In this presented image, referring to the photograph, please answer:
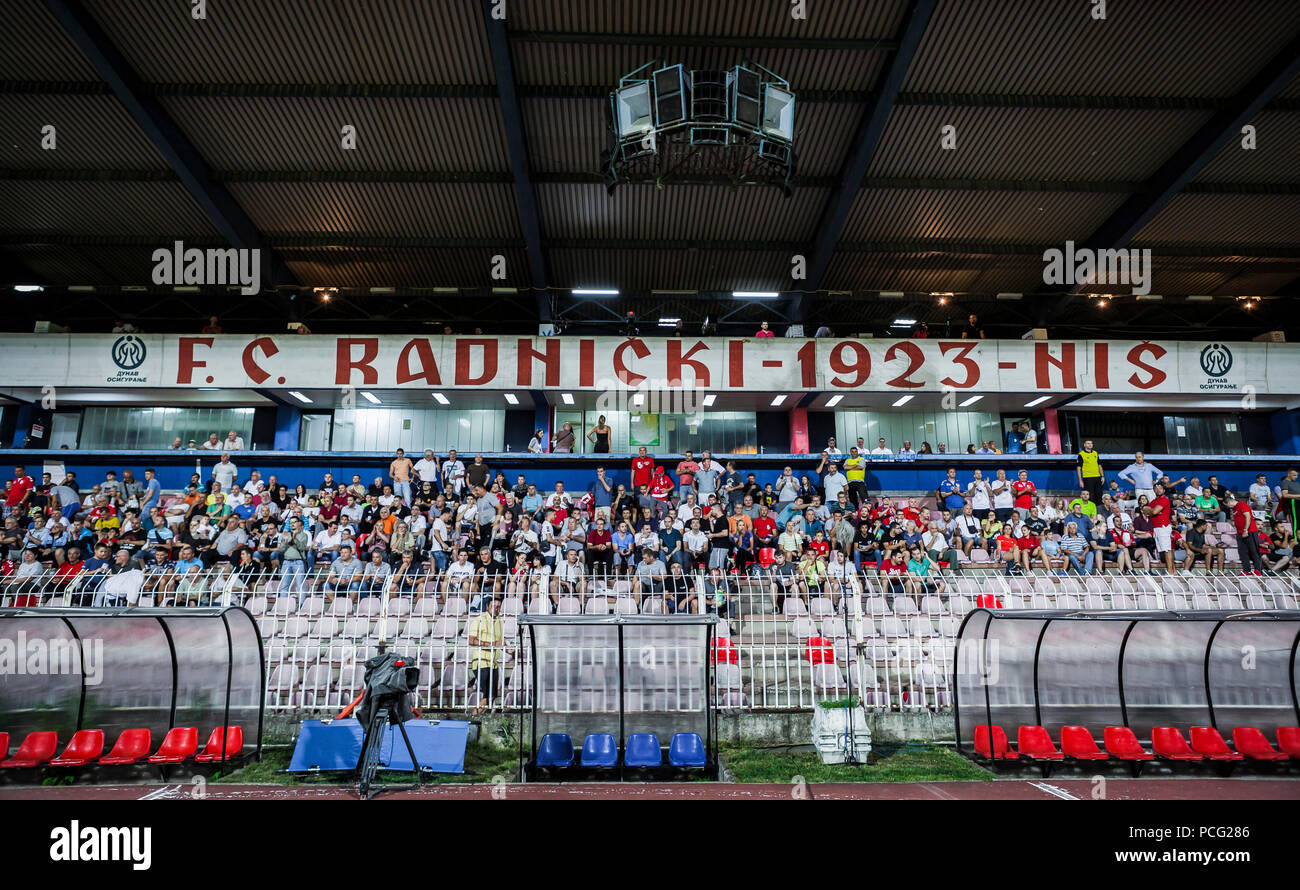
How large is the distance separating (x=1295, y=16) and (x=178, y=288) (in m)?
29.3

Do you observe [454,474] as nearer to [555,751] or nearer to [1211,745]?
[555,751]

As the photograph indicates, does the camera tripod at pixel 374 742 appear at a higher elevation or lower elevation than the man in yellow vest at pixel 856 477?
lower

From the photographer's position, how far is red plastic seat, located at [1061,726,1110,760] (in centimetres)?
881

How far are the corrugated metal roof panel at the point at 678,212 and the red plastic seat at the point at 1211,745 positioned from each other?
14890 mm

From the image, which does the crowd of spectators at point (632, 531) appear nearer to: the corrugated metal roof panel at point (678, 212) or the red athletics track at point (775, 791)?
the red athletics track at point (775, 791)

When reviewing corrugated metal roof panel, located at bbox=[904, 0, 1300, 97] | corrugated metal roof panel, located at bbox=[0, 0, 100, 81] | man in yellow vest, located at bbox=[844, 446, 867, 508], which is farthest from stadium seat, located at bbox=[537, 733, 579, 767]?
corrugated metal roof panel, located at bbox=[0, 0, 100, 81]

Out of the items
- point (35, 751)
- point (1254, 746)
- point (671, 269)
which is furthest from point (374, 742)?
point (671, 269)

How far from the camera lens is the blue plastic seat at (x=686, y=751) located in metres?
8.80

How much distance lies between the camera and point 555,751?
29.0ft

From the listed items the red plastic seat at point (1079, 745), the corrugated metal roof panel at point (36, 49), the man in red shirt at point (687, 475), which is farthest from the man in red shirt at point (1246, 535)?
the corrugated metal roof panel at point (36, 49)
